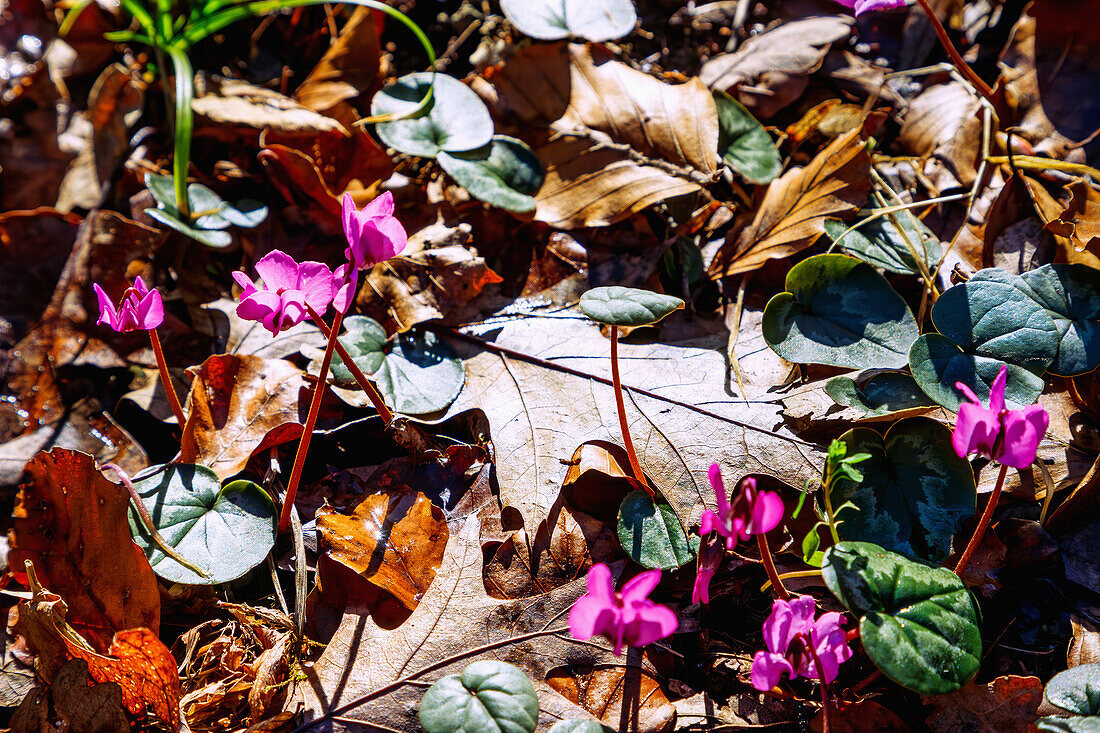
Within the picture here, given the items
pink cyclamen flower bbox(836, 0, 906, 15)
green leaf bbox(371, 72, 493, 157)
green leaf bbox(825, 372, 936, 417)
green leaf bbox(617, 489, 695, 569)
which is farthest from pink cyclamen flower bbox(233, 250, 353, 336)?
pink cyclamen flower bbox(836, 0, 906, 15)

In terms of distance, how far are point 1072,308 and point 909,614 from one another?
0.87 metres

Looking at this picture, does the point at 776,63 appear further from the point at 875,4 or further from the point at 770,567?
the point at 770,567

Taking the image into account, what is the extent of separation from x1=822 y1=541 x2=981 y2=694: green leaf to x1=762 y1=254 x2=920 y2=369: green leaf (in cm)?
51

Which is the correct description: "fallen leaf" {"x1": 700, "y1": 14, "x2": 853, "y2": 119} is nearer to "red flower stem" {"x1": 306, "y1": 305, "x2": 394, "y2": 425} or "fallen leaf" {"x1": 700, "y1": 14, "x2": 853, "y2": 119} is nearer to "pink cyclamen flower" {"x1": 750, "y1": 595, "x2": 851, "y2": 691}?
"red flower stem" {"x1": 306, "y1": 305, "x2": 394, "y2": 425}

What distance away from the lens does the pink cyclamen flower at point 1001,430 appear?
117cm

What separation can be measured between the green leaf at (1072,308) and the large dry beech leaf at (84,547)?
2064 millimetres

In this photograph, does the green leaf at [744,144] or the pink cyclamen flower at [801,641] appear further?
the green leaf at [744,144]

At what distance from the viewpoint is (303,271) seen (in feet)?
4.50

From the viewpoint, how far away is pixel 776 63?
96.3 inches

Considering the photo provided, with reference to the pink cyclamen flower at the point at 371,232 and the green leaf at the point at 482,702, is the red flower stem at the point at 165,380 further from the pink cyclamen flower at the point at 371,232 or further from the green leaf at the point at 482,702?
the green leaf at the point at 482,702

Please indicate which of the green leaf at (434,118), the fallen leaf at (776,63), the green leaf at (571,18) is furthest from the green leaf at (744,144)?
the green leaf at (434,118)

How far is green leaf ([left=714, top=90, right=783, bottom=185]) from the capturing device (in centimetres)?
209

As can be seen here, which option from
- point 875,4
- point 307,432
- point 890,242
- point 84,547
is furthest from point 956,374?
point 84,547

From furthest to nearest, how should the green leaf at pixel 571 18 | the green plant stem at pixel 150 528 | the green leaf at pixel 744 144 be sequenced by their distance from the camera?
the green leaf at pixel 571 18
the green leaf at pixel 744 144
the green plant stem at pixel 150 528
